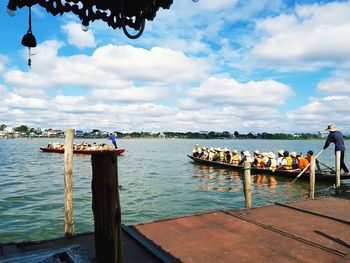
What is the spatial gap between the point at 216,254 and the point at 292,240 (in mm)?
1586

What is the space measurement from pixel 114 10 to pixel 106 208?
7.68 ft

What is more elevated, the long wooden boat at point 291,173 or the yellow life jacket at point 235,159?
the yellow life jacket at point 235,159

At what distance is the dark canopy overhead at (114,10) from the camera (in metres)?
3.36

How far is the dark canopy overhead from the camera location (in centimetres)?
336

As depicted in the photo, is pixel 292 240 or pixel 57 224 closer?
pixel 292 240

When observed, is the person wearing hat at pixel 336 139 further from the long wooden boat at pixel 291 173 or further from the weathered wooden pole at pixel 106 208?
the weathered wooden pole at pixel 106 208

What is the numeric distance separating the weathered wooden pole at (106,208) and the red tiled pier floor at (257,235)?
233 cm

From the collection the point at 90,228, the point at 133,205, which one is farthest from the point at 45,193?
the point at 90,228

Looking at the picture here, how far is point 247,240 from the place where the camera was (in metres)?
5.49

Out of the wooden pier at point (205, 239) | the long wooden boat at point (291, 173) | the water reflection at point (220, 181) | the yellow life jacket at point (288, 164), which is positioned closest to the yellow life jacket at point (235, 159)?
the long wooden boat at point (291, 173)

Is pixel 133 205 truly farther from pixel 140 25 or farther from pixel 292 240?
pixel 140 25

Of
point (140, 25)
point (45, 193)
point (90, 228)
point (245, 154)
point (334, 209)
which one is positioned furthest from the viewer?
point (245, 154)

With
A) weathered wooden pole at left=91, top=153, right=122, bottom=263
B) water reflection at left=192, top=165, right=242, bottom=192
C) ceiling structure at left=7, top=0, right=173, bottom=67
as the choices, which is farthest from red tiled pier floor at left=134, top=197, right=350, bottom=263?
water reflection at left=192, top=165, right=242, bottom=192

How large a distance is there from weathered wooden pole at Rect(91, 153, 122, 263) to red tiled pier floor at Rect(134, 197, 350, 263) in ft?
7.66
